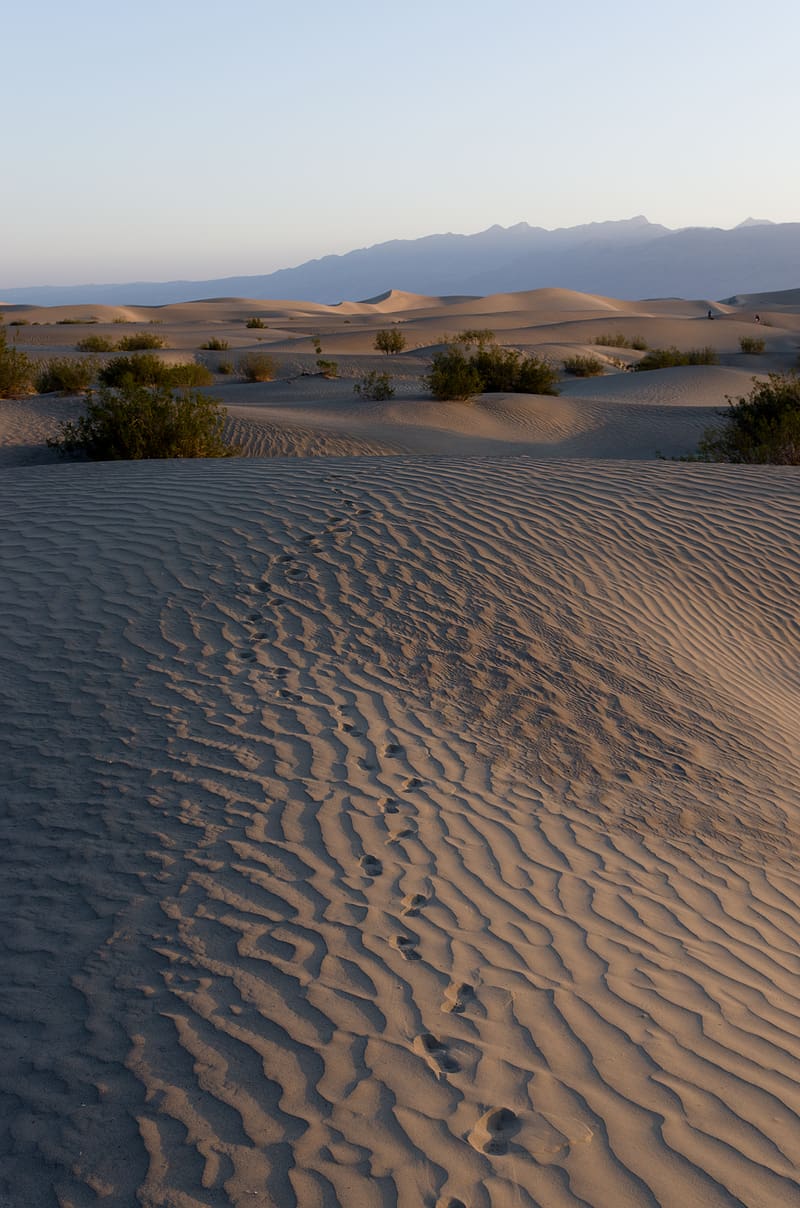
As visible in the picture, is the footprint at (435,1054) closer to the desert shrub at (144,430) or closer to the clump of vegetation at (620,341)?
the desert shrub at (144,430)

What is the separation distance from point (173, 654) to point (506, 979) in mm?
3199

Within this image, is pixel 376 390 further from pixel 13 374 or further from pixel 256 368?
pixel 13 374

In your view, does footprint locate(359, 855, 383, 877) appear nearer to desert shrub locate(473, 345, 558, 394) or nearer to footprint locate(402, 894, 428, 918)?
footprint locate(402, 894, 428, 918)

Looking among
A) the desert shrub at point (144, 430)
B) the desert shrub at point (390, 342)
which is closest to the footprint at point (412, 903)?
the desert shrub at point (144, 430)

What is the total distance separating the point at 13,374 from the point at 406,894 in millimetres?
16109

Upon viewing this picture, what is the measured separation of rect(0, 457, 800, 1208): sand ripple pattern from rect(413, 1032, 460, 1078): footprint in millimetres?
12

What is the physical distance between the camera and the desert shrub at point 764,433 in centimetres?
1291

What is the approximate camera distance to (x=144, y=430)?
12.4 metres

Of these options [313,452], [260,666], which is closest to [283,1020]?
[260,666]

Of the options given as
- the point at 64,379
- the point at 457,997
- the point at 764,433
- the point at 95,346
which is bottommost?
the point at 457,997

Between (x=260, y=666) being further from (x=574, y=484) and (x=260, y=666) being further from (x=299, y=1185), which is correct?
(x=574, y=484)

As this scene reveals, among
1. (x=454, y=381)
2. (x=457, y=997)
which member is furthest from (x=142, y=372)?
(x=457, y=997)

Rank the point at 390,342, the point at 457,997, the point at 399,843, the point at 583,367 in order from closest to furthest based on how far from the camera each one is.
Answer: the point at 457,997, the point at 399,843, the point at 583,367, the point at 390,342

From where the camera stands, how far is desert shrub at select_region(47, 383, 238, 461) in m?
12.4
